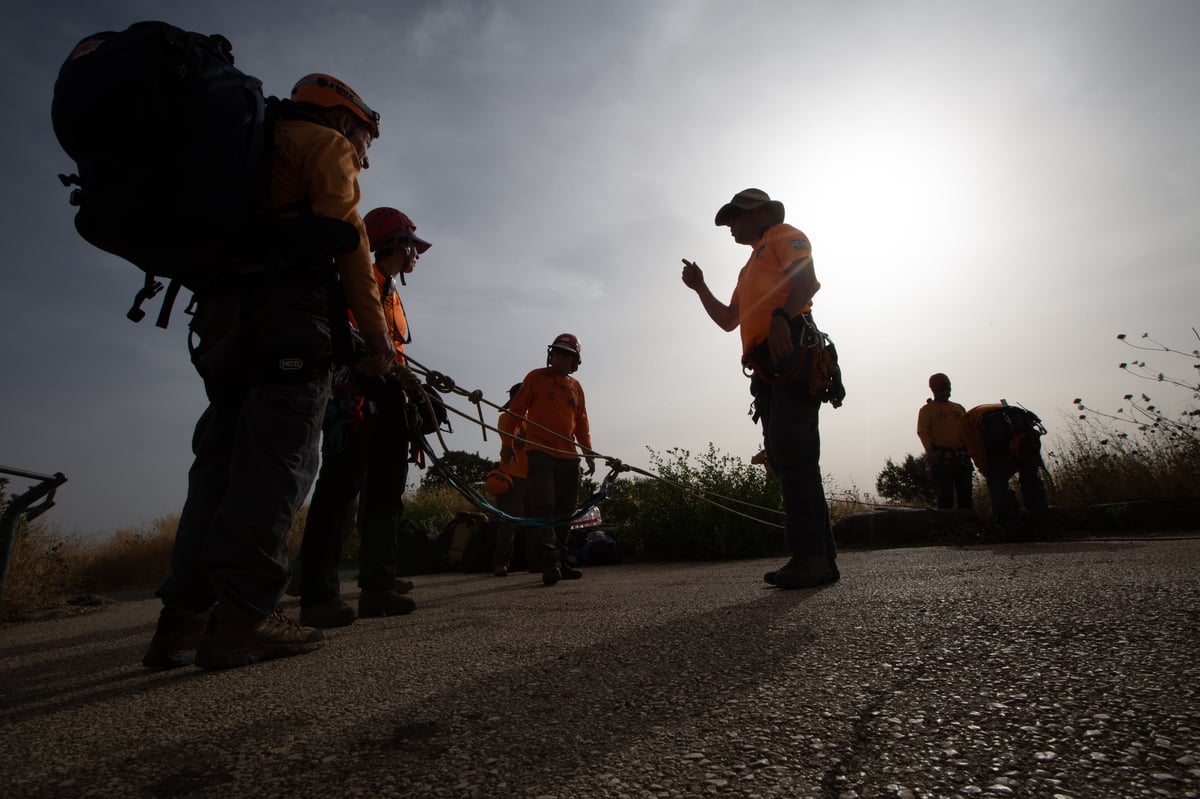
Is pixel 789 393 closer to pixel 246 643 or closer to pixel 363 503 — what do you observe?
pixel 363 503

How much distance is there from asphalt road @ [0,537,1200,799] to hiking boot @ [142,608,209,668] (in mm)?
67

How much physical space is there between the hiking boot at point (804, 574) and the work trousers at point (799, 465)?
35mm

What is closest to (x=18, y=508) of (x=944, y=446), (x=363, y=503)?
(x=363, y=503)

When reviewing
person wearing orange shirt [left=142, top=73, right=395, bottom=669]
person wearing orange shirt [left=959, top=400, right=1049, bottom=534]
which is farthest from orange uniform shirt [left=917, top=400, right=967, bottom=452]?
person wearing orange shirt [left=142, top=73, right=395, bottom=669]

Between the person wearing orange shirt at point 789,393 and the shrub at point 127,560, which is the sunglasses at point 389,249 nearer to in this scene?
the person wearing orange shirt at point 789,393

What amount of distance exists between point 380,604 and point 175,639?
114 centimetres

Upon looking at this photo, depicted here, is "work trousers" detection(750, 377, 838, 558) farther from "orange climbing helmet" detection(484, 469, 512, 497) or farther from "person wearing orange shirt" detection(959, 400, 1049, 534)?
"person wearing orange shirt" detection(959, 400, 1049, 534)

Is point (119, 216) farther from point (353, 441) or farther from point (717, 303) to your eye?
point (717, 303)

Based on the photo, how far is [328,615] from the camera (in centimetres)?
297

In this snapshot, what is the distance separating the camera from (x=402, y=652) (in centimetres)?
215

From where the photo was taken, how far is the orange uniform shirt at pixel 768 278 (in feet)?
11.3

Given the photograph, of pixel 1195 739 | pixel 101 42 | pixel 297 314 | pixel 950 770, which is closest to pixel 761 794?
pixel 950 770

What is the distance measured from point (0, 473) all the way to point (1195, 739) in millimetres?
3284

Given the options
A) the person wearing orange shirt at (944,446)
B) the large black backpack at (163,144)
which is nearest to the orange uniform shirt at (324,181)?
the large black backpack at (163,144)
